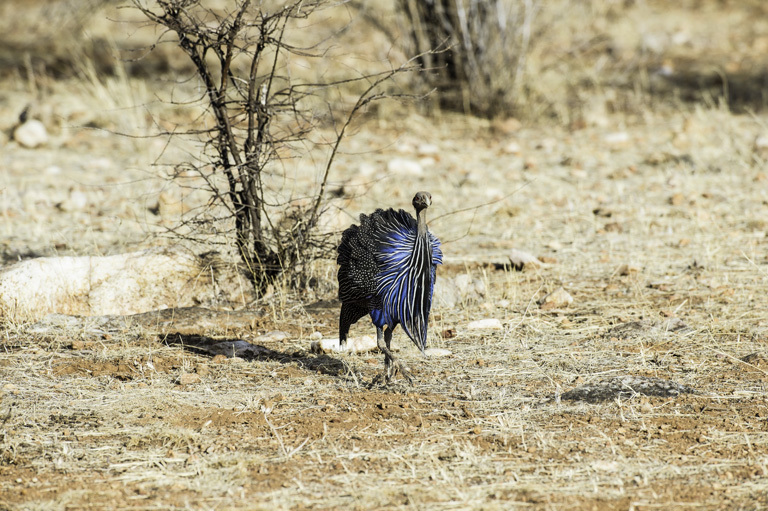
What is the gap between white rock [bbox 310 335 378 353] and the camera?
451 centimetres

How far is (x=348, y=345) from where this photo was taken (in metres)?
4.57

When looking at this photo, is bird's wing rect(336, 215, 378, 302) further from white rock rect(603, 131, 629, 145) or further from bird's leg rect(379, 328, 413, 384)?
white rock rect(603, 131, 629, 145)

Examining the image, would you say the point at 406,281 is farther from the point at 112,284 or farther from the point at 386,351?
the point at 112,284

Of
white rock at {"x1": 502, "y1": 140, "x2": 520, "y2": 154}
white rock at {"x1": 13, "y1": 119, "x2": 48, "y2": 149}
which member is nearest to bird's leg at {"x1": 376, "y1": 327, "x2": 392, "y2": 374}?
white rock at {"x1": 502, "y1": 140, "x2": 520, "y2": 154}

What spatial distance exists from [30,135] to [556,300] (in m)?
5.76

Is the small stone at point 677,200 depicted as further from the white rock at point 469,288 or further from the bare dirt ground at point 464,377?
the white rock at point 469,288

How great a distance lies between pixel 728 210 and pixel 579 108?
10.0 feet

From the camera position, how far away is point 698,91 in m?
9.88

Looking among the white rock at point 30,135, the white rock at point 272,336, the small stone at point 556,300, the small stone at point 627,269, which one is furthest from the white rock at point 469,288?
the white rock at point 30,135

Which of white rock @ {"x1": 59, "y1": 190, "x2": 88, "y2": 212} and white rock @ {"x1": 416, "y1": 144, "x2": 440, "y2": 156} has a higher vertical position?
white rock @ {"x1": 416, "y1": 144, "x2": 440, "y2": 156}

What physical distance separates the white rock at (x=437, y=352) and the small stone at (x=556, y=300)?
34.1 inches

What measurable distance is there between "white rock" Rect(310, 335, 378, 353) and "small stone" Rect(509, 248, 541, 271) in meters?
1.41

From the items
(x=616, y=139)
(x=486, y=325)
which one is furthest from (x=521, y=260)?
(x=616, y=139)

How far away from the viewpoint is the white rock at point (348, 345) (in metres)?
4.51
